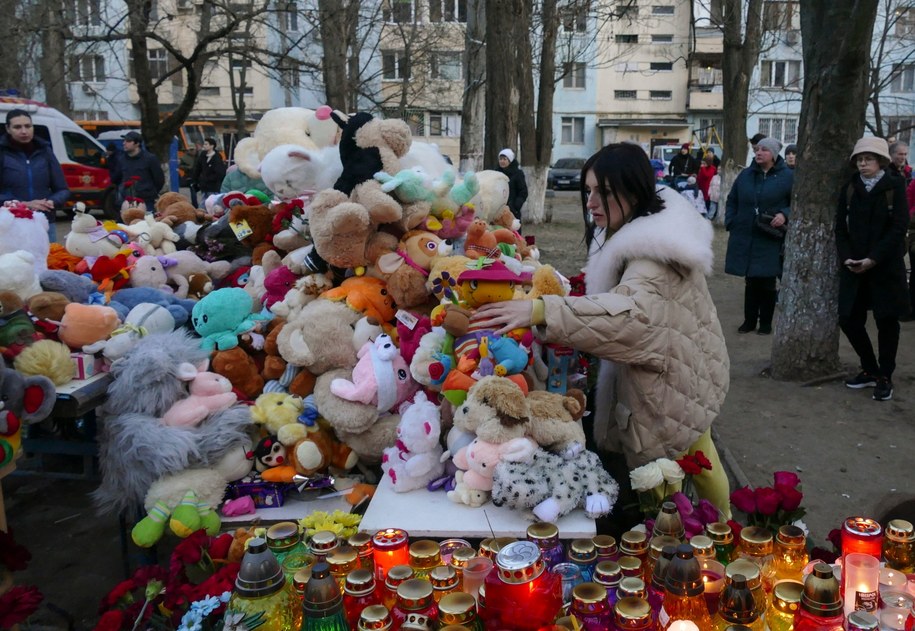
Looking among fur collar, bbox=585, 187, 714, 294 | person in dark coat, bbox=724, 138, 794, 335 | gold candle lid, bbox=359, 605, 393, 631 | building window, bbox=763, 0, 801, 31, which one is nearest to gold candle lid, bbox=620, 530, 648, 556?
gold candle lid, bbox=359, 605, 393, 631

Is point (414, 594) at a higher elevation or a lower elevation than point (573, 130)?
lower

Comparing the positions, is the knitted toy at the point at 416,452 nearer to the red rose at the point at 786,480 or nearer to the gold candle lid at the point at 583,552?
the gold candle lid at the point at 583,552

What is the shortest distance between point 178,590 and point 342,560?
67 cm

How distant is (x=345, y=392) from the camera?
3211mm

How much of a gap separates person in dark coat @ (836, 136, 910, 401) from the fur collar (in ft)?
10.5

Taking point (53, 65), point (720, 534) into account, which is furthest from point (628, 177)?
point (53, 65)

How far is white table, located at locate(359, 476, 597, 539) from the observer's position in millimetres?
2426

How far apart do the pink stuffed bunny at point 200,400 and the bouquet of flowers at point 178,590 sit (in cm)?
78

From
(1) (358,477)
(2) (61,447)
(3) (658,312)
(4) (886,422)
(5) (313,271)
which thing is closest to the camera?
(3) (658,312)

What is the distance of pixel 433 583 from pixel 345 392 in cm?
161

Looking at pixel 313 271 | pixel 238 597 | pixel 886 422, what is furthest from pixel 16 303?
pixel 886 422

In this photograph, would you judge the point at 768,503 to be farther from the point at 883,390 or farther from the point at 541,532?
the point at 883,390

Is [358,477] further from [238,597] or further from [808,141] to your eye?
[808,141]

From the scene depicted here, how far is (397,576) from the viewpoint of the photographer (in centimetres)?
168
